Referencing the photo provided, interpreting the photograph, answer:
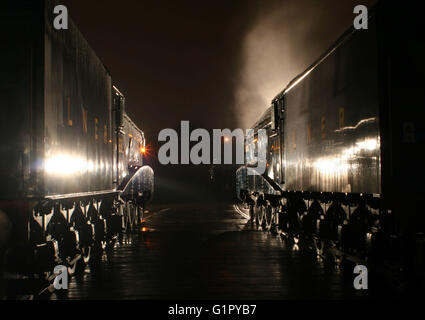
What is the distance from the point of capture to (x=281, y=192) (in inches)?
580

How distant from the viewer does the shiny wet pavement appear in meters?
7.77

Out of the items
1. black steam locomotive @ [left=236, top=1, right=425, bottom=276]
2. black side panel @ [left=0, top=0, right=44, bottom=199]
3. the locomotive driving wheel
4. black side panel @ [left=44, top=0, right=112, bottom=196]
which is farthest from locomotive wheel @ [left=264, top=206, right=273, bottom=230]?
black side panel @ [left=0, top=0, right=44, bottom=199]

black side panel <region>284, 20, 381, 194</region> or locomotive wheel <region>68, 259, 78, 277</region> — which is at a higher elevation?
black side panel <region>284, 20, 381, 194</region>

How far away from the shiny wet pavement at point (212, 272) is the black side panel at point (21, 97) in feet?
6.22

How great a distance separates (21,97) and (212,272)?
14.6 ft

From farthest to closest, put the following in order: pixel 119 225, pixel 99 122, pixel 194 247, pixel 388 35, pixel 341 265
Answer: pixel 194 247 → pixel 119 225 → pixel 99 122 → pixel 341 265 → pixel 388 35

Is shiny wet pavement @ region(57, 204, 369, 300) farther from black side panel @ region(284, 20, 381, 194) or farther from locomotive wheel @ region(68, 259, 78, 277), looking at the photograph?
black side panel @ region(284, 20, 381, 194)

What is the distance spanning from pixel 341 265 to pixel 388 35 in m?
4.03

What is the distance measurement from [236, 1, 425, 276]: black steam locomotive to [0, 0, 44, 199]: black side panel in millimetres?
4358

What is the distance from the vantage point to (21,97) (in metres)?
6.87

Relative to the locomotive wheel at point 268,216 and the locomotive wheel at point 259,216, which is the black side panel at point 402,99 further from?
the locomotive wheel at point 259,216

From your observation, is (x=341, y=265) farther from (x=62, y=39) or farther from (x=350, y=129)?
(x=62, y=39)
